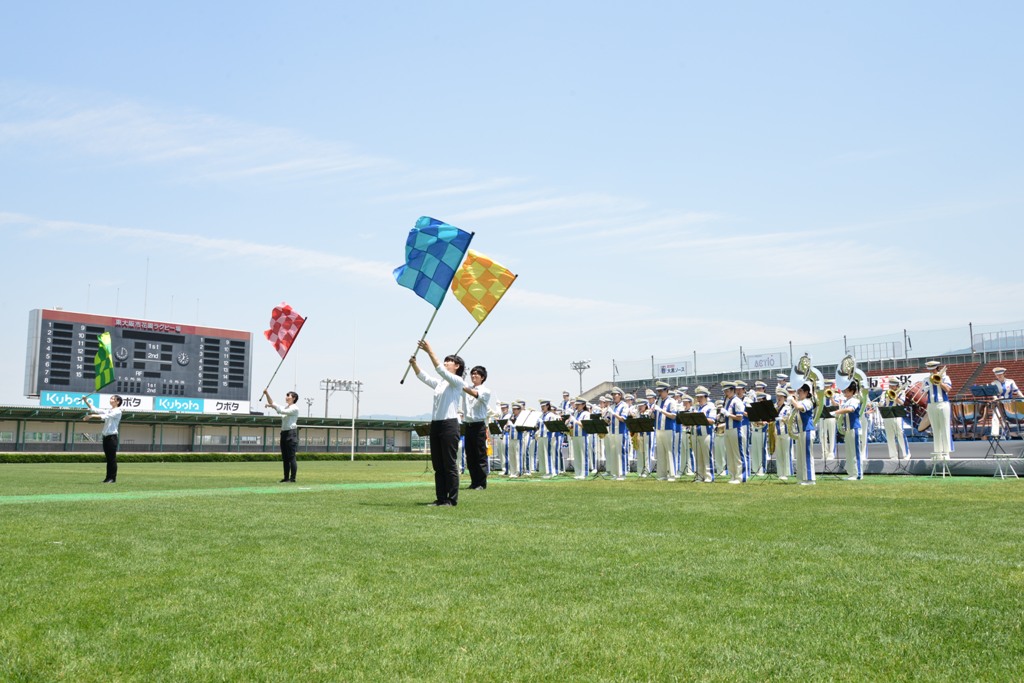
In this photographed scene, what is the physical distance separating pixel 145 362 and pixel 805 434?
202ft

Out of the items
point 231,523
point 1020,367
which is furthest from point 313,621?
point 1020,367

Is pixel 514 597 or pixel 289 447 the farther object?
pixel 289 447

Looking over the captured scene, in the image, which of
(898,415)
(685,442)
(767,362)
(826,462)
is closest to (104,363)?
(685,442)

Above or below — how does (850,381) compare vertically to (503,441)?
above

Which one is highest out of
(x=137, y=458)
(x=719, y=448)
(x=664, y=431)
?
(x=664, y=431)

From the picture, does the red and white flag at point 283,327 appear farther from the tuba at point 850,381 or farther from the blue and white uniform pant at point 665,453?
the tuba at point 850,381

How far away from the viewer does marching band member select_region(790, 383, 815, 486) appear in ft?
53.6

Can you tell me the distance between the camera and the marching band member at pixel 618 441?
22.2 metres

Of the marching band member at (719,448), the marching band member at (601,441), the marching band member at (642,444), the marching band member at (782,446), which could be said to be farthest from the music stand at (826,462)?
the marching band member at (601,441)

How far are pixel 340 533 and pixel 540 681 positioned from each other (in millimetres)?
4953

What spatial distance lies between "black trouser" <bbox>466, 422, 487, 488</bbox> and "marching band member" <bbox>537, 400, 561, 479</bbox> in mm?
9460

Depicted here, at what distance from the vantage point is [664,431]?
2002cm

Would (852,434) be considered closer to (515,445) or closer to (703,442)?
(703,442)

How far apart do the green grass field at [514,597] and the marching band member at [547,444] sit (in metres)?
16.1
